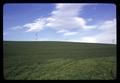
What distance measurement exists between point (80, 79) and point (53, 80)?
26 cm

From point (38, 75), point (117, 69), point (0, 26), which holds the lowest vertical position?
point (38, 75)

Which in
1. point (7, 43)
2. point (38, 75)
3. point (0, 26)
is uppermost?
point (0, 26)

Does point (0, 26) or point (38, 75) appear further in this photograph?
point (38, 75)

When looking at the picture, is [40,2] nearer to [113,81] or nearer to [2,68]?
[2,68]

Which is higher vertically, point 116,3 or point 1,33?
point 116,3

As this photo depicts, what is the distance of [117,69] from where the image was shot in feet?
6.64

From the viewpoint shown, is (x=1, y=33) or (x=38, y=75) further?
(x=38, y=75)

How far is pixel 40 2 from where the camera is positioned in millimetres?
2043

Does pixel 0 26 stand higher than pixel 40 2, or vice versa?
pixel 40 2

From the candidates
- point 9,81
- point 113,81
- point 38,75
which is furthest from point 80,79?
point 9,81

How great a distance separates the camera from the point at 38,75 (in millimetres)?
2201

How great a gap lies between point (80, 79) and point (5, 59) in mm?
764

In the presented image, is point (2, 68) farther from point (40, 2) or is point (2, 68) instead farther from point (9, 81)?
point (40, 2)

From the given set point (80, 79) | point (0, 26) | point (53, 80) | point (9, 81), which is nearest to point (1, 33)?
point (0, 26)
